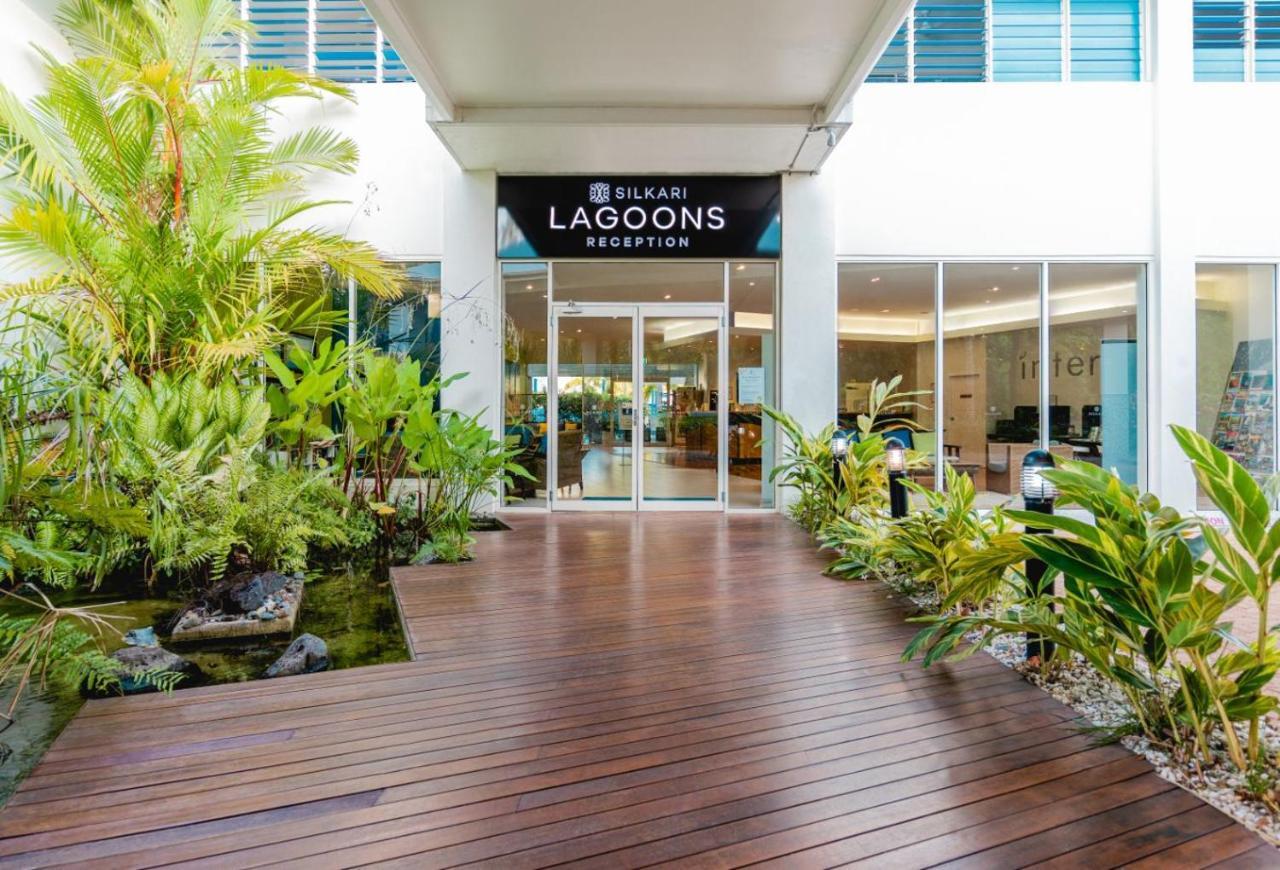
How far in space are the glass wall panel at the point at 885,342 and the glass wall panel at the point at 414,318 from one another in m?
4.29

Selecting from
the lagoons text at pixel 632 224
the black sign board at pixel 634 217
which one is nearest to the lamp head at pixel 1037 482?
the black sign board at pixel 634 217

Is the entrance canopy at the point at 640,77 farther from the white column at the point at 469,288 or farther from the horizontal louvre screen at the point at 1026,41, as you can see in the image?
the horizontal louvre screen at the point at 1026,41

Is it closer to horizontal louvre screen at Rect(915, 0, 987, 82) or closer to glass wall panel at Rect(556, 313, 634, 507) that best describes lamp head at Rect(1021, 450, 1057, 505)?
glass wall panel at Rect(556, 313, 634, 507)

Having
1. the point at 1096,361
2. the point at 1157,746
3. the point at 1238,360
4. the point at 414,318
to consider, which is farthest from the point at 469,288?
the point at 1238,360

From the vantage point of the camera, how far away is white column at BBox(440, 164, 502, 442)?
286 inches

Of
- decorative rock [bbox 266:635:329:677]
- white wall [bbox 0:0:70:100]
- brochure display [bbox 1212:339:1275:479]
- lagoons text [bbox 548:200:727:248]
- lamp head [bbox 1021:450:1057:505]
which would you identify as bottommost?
decorative rock [bbox 266:635:329:677]

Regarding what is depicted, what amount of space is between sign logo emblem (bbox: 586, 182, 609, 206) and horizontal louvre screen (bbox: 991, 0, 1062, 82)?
432cm

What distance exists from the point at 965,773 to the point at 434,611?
2668 millimetres

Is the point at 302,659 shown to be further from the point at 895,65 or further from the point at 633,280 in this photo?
the point at 895,65

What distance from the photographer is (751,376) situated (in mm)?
7598

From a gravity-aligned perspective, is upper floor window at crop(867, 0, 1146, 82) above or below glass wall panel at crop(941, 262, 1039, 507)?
above

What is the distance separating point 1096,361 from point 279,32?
939cm

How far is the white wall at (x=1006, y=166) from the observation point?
7.36 metres

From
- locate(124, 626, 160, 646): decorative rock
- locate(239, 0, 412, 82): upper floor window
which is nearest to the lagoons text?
locate(239, 0, 412, 82): upper floor window
